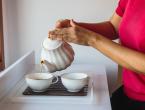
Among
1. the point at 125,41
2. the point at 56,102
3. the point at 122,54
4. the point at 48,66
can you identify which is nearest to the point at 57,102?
the point at 56,102

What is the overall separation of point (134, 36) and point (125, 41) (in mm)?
73

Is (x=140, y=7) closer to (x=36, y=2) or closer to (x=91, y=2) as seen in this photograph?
(x=91, y=2)

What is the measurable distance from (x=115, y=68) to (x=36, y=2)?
1.83 ft

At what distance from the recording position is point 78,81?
97cm

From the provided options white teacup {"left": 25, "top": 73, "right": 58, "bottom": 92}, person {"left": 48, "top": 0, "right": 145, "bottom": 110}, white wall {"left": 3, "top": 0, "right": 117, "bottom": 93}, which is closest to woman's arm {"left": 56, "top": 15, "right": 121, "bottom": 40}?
person {"left": 48, "top": 0, "right": 145, "bottom": 110}

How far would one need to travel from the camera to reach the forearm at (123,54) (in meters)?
0.86

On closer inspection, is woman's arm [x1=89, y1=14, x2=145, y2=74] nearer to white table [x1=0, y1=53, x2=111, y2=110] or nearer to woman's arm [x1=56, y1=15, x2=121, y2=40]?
white table [x1=0, y1=53, x2=111, y2=110]

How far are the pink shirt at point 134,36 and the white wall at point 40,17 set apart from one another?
1.34 feet

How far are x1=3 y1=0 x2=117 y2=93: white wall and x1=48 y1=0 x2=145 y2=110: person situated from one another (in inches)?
10.1

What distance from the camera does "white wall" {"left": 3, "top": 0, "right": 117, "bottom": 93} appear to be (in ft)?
4.99

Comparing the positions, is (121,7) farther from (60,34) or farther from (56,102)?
(56,102)

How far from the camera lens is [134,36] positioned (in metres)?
1.01

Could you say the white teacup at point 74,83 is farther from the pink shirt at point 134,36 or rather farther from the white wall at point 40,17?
the white wall at point 40,17

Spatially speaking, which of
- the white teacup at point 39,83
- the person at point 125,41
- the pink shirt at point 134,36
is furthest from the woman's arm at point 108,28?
the white teacup at point 39,83
